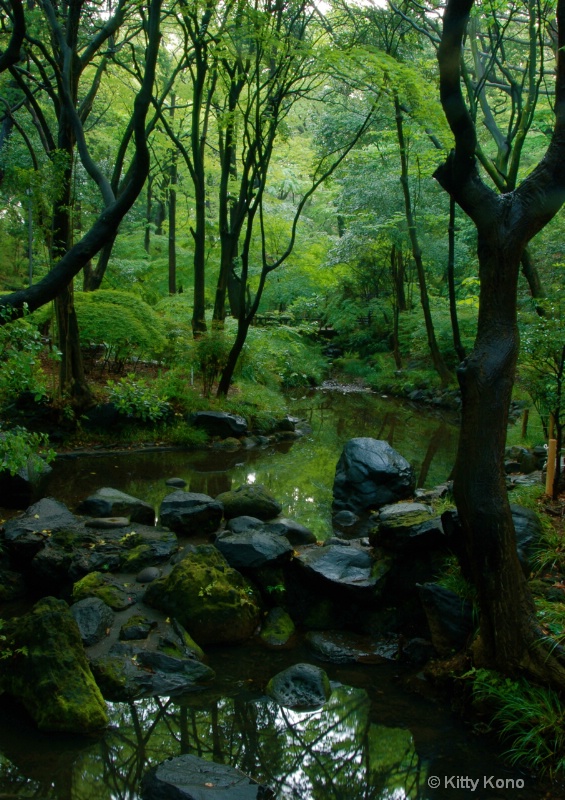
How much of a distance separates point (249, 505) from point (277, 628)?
232 centimetres

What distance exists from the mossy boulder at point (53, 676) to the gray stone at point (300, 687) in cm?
125

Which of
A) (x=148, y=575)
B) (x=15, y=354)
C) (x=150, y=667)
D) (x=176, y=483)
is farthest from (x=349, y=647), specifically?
(x=176, y=483)

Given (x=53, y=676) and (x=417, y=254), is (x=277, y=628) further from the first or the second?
(x=417, y=254)

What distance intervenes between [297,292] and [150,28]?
21.1 meters

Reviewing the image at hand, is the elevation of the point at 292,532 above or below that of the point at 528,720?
above

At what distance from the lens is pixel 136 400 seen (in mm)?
10945

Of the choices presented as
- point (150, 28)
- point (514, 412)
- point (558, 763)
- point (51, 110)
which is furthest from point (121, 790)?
point (51, 110)

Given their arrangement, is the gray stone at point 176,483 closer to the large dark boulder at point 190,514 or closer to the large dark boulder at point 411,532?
the large dark boulder at point 190,514

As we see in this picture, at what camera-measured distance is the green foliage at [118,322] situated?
1225cm

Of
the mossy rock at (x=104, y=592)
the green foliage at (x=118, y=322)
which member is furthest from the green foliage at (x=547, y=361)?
the green foliage at (x=118, y=322)

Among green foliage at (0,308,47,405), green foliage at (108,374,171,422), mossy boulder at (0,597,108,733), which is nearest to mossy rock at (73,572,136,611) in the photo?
mossy boulder at (0,597,108,733)

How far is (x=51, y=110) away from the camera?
711 inches

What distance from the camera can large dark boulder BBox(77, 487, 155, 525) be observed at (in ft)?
24.8

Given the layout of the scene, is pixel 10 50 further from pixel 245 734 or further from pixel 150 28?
pixel 245 734
